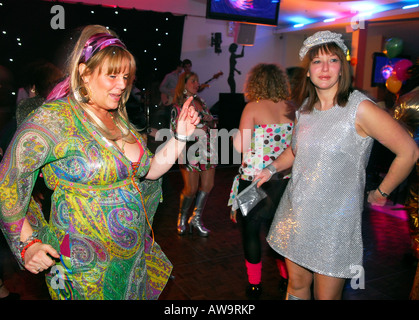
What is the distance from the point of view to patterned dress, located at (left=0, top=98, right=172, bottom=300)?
4.28ft

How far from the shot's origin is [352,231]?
170 centimetres

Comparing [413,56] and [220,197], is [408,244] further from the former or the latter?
[413,56]

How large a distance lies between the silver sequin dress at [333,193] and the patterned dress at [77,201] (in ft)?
2.74

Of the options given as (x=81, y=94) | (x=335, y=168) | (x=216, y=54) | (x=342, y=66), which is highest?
(x=216, y=54)

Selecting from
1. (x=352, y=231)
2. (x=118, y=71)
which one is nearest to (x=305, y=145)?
(x=352, y=231)

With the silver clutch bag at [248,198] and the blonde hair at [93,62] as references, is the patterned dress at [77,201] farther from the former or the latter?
the silver clutch bag at [248,198]

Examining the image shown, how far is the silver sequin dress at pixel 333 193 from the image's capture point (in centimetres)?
167

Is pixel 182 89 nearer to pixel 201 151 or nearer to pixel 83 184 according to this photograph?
pixel 201 151

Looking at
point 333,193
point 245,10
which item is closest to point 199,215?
point 333,193

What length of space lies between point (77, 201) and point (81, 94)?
0.45 m

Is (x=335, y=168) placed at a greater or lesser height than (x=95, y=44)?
lesser

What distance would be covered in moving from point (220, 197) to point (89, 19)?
4520mm

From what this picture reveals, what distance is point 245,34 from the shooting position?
31.4ft

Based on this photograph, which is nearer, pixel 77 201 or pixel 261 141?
pixel 77 201
